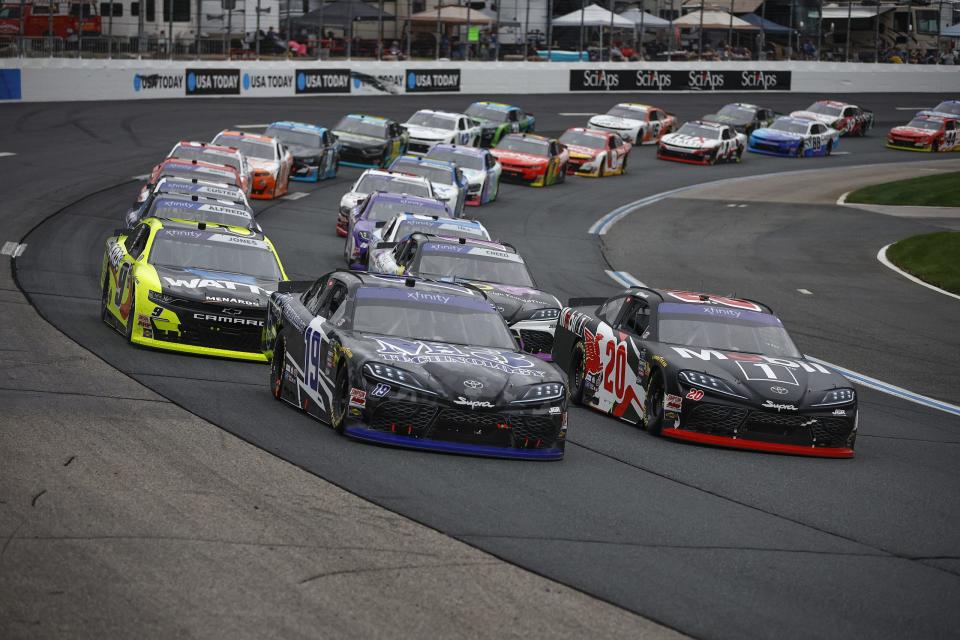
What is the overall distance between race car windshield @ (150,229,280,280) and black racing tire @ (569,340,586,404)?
3.90 metres

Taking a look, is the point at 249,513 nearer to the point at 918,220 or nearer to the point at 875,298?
the point at 875,298

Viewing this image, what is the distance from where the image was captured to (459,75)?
5844cm

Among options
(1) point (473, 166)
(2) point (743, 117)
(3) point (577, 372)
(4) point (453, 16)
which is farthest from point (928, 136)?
(3) point (577, 372)

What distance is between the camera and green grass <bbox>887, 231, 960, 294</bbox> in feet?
89.7

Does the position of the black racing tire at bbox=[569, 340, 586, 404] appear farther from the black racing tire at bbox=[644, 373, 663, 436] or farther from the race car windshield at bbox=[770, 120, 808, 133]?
the race car windshield at bbox=[770, 120, 808, 133]

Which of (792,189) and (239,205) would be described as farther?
(792,189)

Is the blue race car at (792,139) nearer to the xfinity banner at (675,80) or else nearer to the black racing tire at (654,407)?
the xfinity banner at (675,80)

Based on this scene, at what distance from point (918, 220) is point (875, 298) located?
42.2 feet

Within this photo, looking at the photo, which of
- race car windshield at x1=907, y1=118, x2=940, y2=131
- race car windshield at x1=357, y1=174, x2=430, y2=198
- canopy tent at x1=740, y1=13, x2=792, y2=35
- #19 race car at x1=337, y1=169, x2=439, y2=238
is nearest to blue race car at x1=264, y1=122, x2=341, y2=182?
#19 race car at x1=337, y1=169, x2=439, y2=238

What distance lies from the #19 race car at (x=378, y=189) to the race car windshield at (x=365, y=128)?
34.8 feet

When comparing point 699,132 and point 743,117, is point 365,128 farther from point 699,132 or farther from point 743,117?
point 743,117

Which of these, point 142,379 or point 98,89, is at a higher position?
point 98,89

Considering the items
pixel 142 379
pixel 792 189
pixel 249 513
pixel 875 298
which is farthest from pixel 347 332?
pixel 792 189

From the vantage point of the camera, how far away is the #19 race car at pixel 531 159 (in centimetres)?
3850
